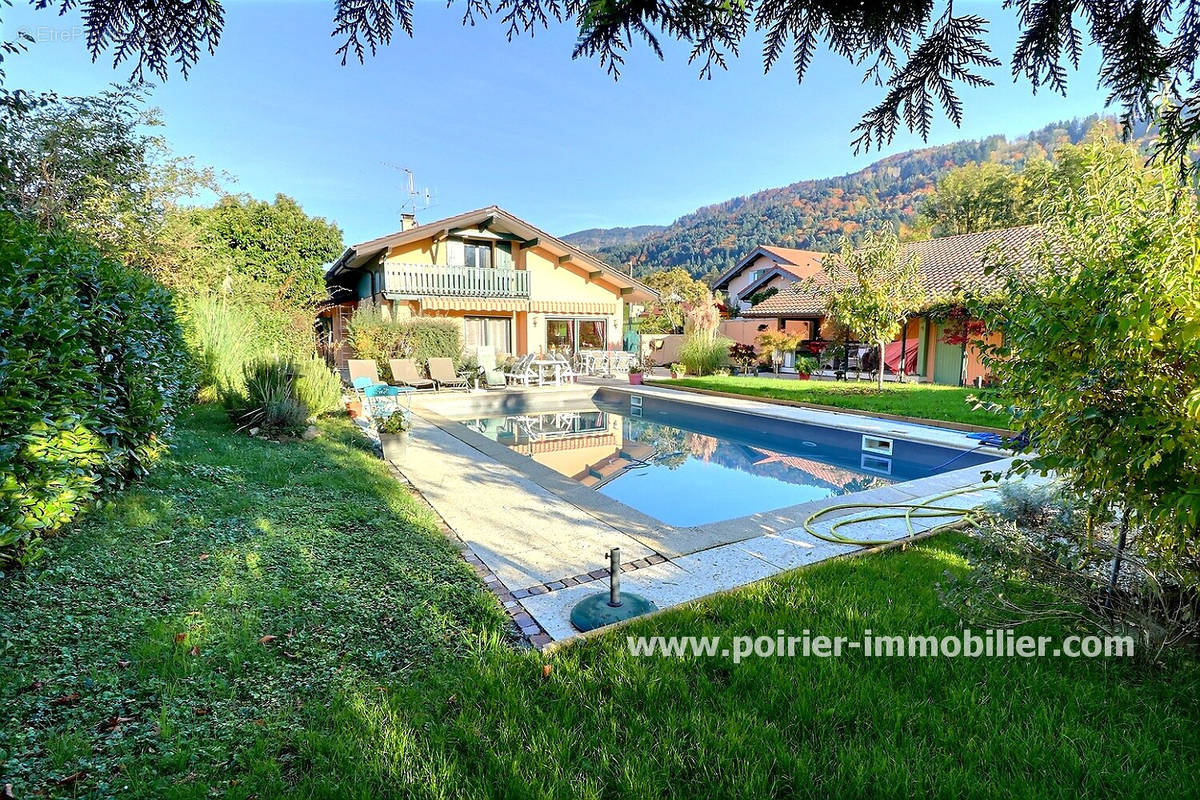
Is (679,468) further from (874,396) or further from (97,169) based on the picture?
A: (97,169)

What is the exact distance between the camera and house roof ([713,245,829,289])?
1181 inches

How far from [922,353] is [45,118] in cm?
2499

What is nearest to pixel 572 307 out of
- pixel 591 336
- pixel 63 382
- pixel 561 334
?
pixel 561 334

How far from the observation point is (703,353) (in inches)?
862

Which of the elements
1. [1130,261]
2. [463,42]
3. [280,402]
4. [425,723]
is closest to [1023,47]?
[1130,261]

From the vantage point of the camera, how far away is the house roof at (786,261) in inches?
1181

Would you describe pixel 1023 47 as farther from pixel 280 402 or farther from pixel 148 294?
pixel 280 402

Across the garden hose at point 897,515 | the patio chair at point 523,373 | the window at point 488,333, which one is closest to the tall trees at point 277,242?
the window at point 488,333

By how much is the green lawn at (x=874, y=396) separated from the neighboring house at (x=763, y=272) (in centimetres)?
1296

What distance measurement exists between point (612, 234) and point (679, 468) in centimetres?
10015

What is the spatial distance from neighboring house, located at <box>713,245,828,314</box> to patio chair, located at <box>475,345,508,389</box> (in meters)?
15.6

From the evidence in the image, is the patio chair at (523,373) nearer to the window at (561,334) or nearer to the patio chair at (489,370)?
the patio chair at (489,370)

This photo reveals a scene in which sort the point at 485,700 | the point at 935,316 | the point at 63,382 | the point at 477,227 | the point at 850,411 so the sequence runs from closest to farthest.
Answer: the point at 485,700
the point at 63,382
the point at 850,411
the point at 935,316
the point at 477,227

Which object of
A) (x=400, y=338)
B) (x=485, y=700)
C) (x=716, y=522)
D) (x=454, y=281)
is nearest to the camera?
(x=485, y=700)
